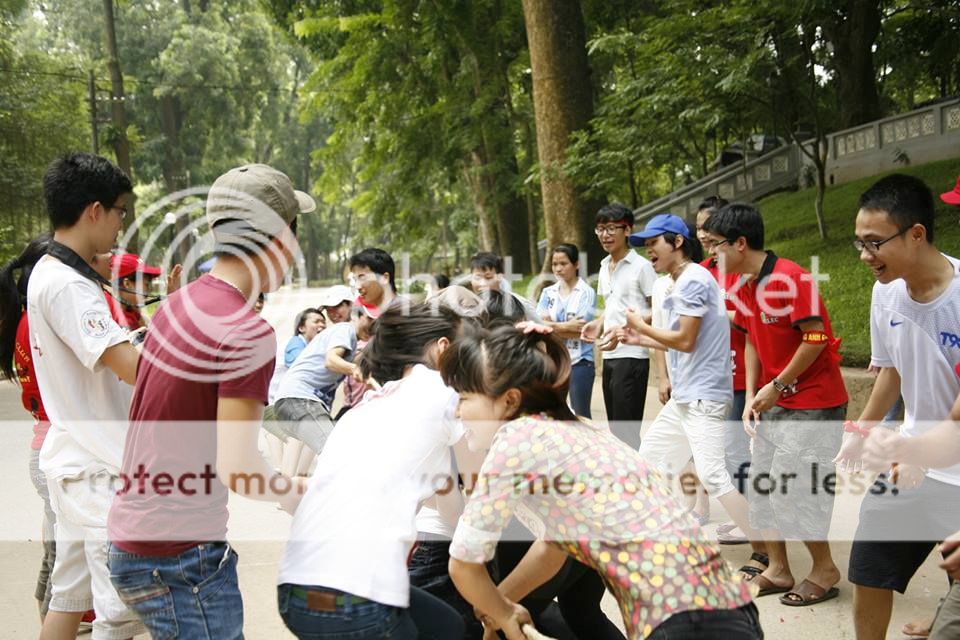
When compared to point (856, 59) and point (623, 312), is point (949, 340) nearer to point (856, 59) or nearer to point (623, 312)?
point (623, 312)

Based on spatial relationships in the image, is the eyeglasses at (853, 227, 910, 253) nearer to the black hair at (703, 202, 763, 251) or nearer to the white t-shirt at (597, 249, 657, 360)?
the black hair at (703, 202, 763, 251)

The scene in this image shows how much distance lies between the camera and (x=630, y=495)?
2.27 metres

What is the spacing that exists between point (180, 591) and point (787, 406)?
125 inches

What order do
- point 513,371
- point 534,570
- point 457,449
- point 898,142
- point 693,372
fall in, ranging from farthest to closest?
point 898,142
point 693,372
point 457,449
point 534,570
point 513,371

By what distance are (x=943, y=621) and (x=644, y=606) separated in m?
1.07

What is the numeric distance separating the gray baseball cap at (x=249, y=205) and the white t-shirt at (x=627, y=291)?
396 cm

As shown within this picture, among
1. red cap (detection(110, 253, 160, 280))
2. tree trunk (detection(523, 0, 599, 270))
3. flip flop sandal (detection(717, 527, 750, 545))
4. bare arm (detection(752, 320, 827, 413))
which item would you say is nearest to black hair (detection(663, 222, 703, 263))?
bare arm (detection(752, 320, 827, 413))

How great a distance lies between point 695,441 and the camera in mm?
4809

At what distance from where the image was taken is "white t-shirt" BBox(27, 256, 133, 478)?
2.98 m

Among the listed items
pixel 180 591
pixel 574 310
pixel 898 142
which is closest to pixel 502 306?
pixel 180 591

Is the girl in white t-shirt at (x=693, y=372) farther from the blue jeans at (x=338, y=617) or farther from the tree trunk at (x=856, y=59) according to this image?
the tree trunk at (x=856, y=59)

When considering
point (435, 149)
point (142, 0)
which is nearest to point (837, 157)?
point (435, 149)

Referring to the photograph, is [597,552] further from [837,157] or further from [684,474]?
[837,157]

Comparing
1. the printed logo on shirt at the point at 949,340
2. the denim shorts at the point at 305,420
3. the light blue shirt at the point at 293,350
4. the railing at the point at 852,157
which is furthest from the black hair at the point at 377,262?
the railing at the point at 852,157
